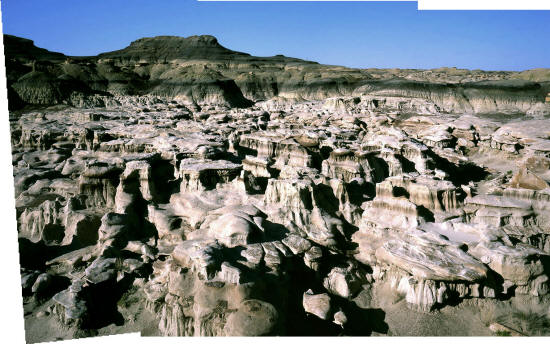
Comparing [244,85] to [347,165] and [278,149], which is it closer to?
[278,149]

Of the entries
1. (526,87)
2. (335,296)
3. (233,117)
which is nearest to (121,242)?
(335,296)

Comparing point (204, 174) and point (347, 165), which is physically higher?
point (347, 165)

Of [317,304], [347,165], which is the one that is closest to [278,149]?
[347,165]

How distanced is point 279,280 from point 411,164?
34.2 ft

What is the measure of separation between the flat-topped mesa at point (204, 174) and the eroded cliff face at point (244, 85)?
11.9m

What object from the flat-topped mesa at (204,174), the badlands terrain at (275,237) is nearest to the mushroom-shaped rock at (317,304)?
the badlands terrain at (275,237)

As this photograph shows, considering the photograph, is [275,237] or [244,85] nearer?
[275,237]

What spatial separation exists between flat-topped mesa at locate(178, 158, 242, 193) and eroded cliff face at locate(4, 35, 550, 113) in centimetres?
1191

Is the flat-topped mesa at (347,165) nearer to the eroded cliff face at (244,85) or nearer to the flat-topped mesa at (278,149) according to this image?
the flat-topped mesa at (278,149)

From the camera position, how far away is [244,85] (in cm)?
5691

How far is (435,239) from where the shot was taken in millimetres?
7883

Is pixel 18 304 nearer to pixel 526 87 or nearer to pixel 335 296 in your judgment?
pixel 335 296

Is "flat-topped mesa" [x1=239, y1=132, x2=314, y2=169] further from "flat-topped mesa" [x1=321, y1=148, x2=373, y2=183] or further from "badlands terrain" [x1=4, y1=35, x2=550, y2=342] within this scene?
"flat-topped mesa" [x1=321, y1=148, x2=373, y2=183]

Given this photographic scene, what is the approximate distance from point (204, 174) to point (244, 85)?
1884 inches
